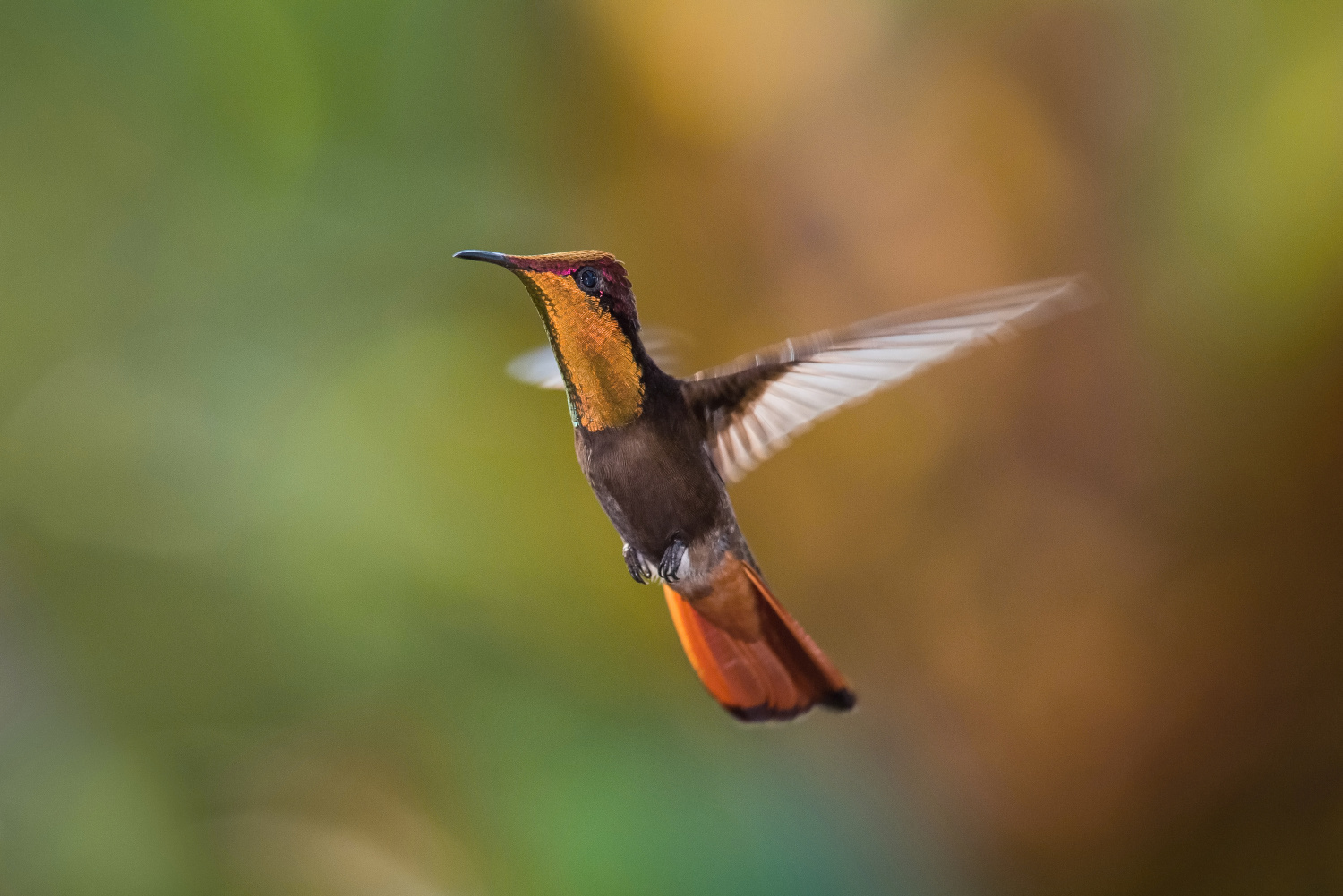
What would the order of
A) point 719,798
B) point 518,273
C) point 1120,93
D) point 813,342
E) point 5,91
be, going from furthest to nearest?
point 719,798
point 1120,93
point 5,91
point 813,342
point 518,273

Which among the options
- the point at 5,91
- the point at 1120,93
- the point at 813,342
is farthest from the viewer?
the point at 1120,93

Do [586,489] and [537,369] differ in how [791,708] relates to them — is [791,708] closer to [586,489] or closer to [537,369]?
[537,369]

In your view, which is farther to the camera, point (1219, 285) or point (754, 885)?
point (754, 885)

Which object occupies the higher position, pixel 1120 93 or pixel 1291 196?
pixel 1120 93

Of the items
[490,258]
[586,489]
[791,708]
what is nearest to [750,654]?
[791,708]

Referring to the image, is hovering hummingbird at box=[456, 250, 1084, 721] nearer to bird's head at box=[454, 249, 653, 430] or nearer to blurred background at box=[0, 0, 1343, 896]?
bird's head at box=[454, 249, 653, 430]

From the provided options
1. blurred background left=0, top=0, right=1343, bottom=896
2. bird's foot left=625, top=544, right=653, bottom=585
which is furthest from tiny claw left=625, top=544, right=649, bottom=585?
blurred background left=0, top=0, right=1343, bottom=896

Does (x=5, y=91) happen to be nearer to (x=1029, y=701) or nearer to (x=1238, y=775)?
(x=1029, y=701)

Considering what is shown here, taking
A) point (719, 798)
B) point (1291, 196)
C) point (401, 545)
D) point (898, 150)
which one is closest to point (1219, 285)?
point (1291, 196)
